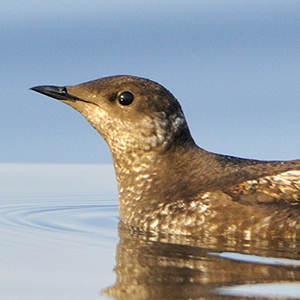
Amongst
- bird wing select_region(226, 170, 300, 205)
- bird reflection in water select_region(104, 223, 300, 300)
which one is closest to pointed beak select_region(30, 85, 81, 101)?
bird reflection in water select_region(104, 223, 300, 300)

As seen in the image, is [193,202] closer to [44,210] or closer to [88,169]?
[44,210]

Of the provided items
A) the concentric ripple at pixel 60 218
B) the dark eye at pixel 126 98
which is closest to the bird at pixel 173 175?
the dark eye at pixel 126 98

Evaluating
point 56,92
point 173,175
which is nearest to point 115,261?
point 173,175

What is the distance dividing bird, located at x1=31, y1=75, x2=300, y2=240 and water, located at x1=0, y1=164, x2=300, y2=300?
20cm

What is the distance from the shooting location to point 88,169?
14273 mm

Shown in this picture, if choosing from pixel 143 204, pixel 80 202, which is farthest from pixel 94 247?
pixel 80 202

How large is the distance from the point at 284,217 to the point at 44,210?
2.97 metres

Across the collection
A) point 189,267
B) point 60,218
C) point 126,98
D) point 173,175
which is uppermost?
point 126,98

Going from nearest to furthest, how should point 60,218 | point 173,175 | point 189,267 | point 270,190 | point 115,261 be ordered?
point 189,267 → point 115,261 → point 270,190 → point 173,175 → point 60,218

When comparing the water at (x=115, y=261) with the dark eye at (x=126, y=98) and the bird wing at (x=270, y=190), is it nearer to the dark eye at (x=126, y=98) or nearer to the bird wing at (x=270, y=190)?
the bird wing at (x=270, y=190)

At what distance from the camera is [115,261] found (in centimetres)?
706

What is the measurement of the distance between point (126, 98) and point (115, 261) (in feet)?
7.88

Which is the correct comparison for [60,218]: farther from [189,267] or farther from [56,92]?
[189,267]

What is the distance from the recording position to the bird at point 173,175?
8133mm
